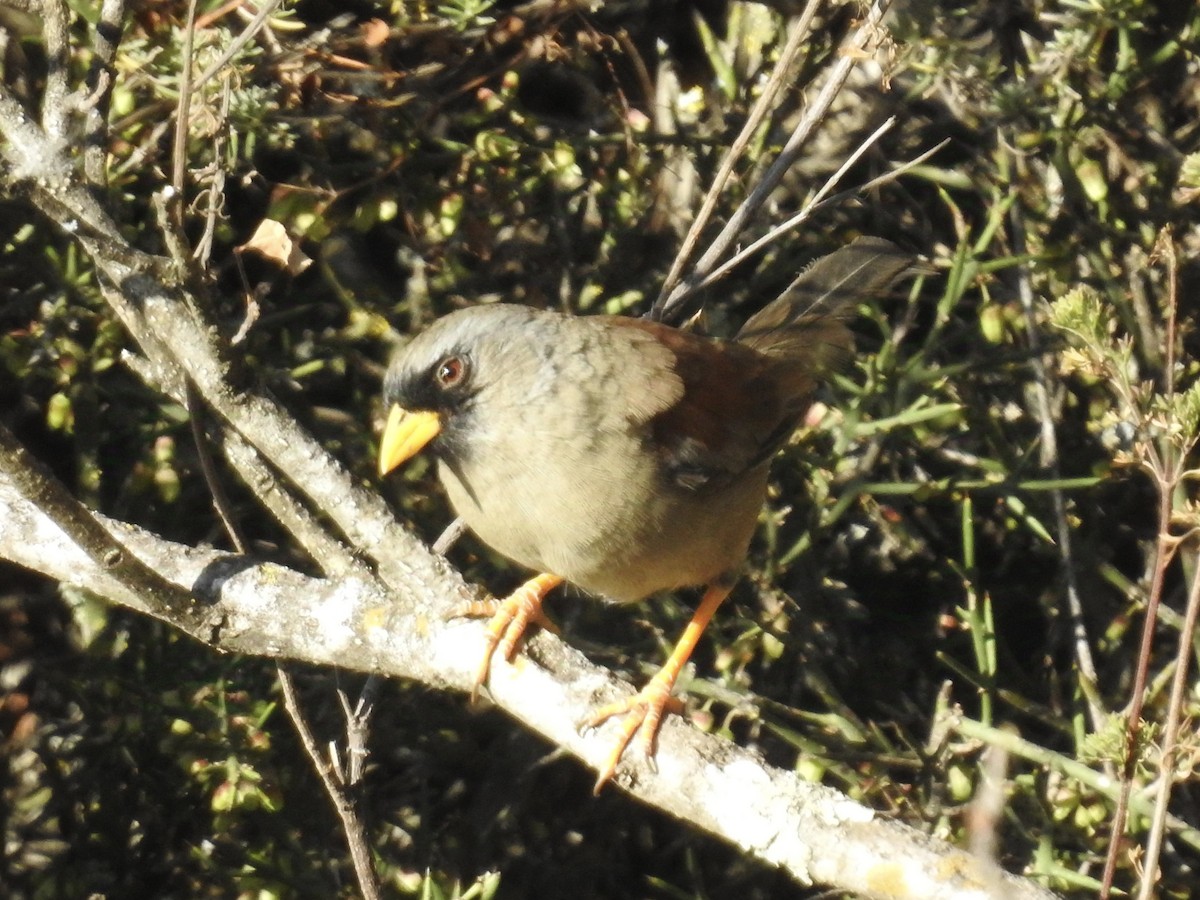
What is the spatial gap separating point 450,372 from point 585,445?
433 millimetres

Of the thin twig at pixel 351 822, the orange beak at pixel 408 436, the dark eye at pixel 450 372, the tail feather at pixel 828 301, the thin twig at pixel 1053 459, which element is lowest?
the thin twig at pixel 1053 459

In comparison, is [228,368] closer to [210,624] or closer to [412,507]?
[210,624]

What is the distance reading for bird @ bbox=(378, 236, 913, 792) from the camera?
A: 3.65 metres

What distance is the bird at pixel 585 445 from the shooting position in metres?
3.65

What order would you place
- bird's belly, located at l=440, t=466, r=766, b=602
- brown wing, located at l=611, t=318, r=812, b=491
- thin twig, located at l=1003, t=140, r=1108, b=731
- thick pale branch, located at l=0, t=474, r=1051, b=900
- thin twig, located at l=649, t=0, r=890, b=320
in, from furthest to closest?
thin twig, located at l=1003, t=140, r=1108, b=731 → brown wing, located at l=611, t=318, r=812, b=491 → bird's belly, located at l=440, t=466, r=766, b=602 → thin twig, located at l=649, t=0, r=890, b=320 → thick pale branch, located at l=0, t=474, r=1051, b=900

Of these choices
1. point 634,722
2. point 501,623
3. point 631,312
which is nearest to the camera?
point 634,722

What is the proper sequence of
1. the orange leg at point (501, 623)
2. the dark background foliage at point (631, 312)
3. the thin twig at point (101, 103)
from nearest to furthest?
the orange leg at point (501, 623)
the thin twig at point (101, 103)
the dark background foliage at point (631, 312)

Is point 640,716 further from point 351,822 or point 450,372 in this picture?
point 450,372

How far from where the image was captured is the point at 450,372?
12.4 feet

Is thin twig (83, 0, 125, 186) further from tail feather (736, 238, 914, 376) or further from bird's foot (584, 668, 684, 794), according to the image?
tail feather (736, 238, 914, 376)

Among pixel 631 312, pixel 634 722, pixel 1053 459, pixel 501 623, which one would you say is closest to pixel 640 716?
pixel 634 722

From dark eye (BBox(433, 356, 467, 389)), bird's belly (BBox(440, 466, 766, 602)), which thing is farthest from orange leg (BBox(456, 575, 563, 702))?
dark eye (BBox(433, 356, 467, 389))

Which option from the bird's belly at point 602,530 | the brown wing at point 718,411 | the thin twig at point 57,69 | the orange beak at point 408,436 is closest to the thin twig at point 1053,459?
the brown wing at point 718,411

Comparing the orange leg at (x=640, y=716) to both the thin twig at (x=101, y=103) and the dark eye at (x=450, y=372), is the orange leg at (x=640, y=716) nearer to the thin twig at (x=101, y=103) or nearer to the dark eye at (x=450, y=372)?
the dark eye at (x=450, y=372)
